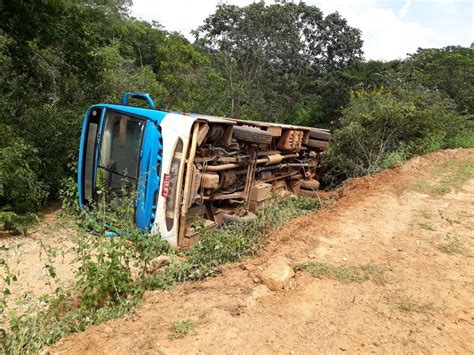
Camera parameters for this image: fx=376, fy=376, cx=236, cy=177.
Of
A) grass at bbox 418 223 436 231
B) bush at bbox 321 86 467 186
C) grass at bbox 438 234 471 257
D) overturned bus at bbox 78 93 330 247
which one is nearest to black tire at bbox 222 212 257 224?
overturned bus at bbox 78 93 330 247

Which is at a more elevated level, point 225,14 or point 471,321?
point 225,14

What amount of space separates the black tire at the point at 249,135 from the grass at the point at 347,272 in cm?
303

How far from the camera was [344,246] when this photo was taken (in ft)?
12.5

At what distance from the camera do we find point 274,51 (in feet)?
70.0

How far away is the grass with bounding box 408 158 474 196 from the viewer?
6.37m

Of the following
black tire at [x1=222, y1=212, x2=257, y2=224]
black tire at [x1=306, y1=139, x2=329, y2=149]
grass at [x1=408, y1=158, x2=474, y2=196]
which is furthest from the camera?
black tire at [x1=306, y1=139, x2=329, y2=149]

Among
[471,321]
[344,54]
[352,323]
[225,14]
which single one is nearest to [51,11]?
[352,323]

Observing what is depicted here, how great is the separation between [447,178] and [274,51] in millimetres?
15936

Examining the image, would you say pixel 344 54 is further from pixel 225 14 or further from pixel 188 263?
pixel 188 263

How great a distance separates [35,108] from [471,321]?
8917mm

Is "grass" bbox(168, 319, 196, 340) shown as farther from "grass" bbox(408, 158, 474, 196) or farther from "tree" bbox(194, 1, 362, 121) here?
"tree" bbox(194, 1, 362, 121)

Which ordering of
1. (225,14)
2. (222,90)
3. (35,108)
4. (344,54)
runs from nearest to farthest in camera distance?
1. (35,108)
2. (222,90)
3. (225,14)
4. (344,54)

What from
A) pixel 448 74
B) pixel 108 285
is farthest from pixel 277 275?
pixel 448 74

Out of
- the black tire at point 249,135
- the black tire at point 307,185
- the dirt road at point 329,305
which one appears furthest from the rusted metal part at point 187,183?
the black tire at point 307,185
